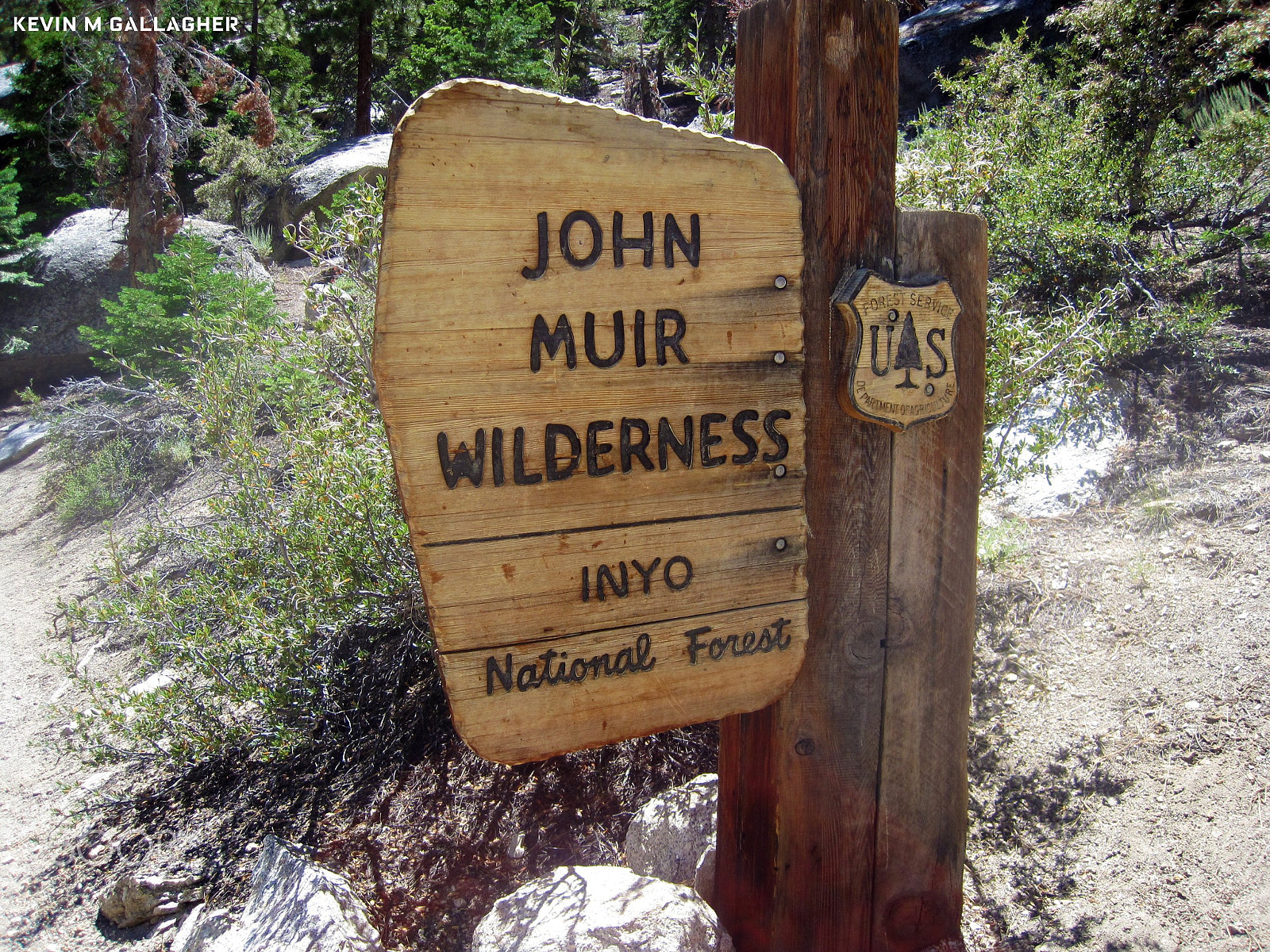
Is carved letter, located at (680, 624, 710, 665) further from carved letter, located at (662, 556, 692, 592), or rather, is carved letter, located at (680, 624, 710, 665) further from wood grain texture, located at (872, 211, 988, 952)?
wood grain texture, located at (872, 211, 988, 952)

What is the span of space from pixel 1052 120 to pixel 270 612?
19.3ft

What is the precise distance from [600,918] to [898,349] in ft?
4.36

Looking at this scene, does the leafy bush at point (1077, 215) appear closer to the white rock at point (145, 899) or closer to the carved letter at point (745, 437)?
the carved letter at point (745, 437)

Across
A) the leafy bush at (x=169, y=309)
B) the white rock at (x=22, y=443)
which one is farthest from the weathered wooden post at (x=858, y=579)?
the white rock at (x=22, y=443)

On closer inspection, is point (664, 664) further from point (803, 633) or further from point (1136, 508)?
point (1136, 508)

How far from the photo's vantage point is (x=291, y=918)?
2.08 metres

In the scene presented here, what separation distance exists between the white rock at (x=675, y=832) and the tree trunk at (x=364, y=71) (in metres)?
13.1

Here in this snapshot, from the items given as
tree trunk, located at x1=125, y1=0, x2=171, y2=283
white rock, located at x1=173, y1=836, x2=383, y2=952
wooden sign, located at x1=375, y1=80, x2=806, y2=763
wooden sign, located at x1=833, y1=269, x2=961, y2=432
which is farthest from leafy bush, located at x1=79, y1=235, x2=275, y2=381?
wooden sign, located at x1=833, y1=269, x2=961, y2=432

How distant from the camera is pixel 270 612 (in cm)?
343

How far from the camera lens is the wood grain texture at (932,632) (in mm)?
1677

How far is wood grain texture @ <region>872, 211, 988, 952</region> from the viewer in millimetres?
1677

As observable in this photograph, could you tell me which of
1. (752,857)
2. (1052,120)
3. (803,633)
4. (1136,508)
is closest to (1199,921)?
(752,857)

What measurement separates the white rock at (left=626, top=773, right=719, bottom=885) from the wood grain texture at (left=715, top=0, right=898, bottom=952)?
39 centimetres

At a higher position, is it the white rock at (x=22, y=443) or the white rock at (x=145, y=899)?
the white rock at (x=22, y=443)
